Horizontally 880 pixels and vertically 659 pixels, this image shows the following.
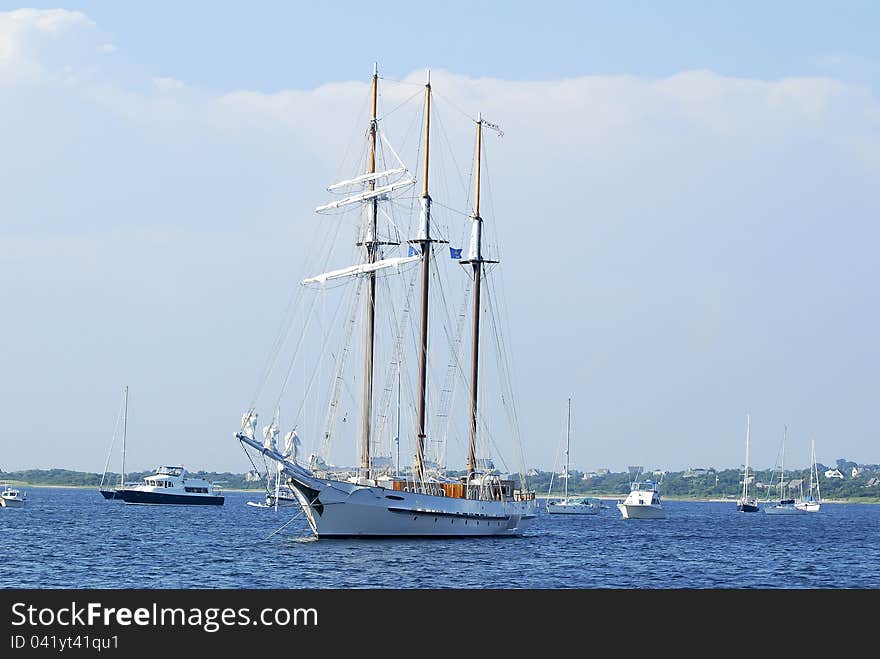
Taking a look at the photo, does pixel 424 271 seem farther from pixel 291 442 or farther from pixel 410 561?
pixel 410 561

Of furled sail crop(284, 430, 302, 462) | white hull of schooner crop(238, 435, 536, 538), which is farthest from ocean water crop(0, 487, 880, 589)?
furled sail crop(284, 430, 302, 462)

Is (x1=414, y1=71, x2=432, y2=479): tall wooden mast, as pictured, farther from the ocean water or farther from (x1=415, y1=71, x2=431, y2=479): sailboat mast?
the ocean water

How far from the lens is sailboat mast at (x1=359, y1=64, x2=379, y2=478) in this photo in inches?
3981

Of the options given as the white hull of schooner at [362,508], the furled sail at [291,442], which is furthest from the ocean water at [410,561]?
the furled sail at [291,442]

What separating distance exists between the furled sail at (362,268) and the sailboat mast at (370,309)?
2.53ft

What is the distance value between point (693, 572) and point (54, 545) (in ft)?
150

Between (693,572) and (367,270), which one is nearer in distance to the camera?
(693,572)

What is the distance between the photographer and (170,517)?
549 feet

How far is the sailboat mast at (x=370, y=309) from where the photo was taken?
332ft

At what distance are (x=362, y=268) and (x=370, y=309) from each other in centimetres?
318

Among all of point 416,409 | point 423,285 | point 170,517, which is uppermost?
point 423,285

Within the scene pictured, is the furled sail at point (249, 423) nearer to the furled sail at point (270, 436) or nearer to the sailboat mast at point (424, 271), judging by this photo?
the furled sail at point (270, 436)
